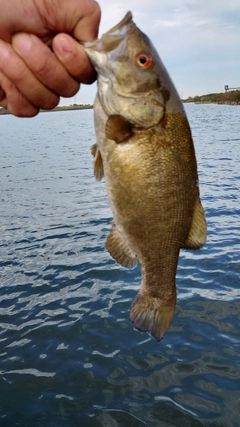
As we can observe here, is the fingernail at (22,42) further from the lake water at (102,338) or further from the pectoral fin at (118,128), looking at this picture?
the lake water at (102,338)

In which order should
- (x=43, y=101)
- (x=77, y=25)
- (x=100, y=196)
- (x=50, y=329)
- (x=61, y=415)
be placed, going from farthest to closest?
(x=100, y=196) < (x=50, y=329) < (x=61, y=415) < (x=43, y=101) < (x=77, y=25)

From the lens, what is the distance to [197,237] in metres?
3.13

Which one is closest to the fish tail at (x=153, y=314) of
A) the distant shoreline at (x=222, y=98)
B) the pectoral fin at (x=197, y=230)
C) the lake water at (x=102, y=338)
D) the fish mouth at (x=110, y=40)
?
the pectoral fin at (x=197, y=230)

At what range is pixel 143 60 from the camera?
2936mm

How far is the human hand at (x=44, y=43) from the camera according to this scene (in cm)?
264

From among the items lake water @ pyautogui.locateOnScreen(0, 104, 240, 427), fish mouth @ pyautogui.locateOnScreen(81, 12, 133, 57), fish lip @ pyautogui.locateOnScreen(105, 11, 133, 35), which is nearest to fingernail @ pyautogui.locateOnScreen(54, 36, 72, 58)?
fish mouth @ pyautogui.locateOnScreen(81, 12, 133, 57)

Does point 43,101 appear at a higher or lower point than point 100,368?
higher

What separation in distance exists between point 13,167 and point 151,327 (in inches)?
1025

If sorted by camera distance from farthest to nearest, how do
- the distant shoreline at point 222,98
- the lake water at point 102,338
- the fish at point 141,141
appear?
the distant shoreline at point 222,98 → the lake water at point 102,338 → the fish at point 141,141

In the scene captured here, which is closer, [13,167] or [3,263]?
[3,263]

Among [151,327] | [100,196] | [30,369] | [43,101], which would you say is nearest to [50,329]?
[30,369]

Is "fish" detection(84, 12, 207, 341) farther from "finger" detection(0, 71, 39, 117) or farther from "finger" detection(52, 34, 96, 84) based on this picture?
"finger" detection(0, 71, 39, 117)

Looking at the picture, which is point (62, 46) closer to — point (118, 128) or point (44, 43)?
point (44, 43)

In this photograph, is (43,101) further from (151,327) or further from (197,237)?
(151,327)
